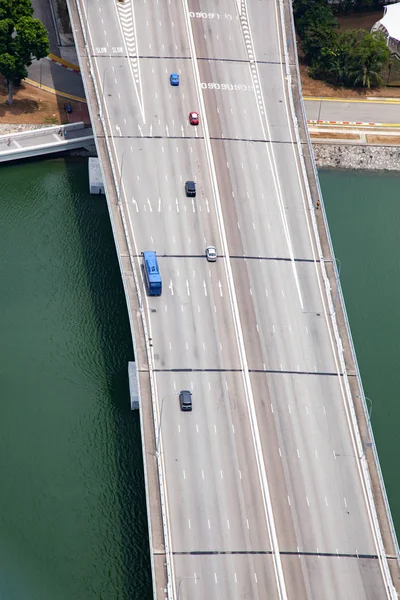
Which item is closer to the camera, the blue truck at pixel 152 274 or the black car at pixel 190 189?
the blue truck at pixel 152 274

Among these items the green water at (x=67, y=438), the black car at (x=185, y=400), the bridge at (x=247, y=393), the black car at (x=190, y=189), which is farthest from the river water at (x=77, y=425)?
the black car at (x=190, y=189)

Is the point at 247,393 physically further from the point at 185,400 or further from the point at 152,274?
the point at 152,274

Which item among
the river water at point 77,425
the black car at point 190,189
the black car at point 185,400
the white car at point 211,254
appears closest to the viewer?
the river water at point 77,425

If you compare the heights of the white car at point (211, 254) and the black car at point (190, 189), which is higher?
the black car at point (190, 189)

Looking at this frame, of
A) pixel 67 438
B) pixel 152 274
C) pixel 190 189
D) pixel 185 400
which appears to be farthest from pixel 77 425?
pixel 190 189

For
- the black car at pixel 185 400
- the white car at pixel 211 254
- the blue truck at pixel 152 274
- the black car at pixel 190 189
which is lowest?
the black car at pixel 185 400

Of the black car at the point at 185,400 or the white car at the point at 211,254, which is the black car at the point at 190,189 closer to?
the white car at the point at 211,254

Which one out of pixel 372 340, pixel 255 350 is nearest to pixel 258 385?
pixel 255 350

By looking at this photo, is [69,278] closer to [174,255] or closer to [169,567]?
[174,255]
